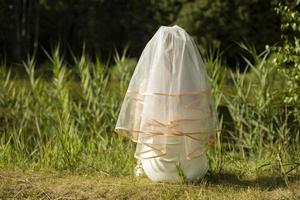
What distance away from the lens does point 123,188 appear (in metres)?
3.77

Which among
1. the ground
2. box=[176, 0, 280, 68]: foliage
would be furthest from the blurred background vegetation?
box=[176, 0, 280, 68]: foliage

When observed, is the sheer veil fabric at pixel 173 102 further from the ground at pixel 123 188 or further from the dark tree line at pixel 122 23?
the dark tree line at pixel 122 23

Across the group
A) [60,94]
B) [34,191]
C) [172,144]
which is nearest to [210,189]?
[172,144]

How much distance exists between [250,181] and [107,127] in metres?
2.20

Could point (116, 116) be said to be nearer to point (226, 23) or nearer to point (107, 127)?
point (107, 127)

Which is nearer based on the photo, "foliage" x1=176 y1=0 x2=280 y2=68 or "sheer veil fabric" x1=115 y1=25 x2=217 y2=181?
"sheer veil fabric" x1=115 y1=25 x2=217 y2=181

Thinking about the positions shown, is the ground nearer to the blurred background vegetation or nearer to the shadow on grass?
the shadow on grass

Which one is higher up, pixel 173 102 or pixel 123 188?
pixel 173 102

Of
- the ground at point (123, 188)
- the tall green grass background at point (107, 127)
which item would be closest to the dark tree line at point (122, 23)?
the tall green grass background at point (107, 127)

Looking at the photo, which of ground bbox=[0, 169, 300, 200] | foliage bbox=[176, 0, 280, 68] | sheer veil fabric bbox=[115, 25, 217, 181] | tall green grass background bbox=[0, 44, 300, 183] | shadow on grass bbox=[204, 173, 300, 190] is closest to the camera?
ground bbox=[0, 169, 300, 200]

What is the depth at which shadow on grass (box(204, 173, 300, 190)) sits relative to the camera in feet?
13.5

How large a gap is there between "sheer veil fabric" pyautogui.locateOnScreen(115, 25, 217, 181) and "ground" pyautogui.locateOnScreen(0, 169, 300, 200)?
0.76ft

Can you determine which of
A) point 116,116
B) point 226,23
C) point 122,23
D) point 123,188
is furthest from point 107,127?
point 122,23

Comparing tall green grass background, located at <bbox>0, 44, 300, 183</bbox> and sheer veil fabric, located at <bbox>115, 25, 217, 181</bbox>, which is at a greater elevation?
sheer veil fabric, located at <bbox>115, 25, 217, 181</bbox>
